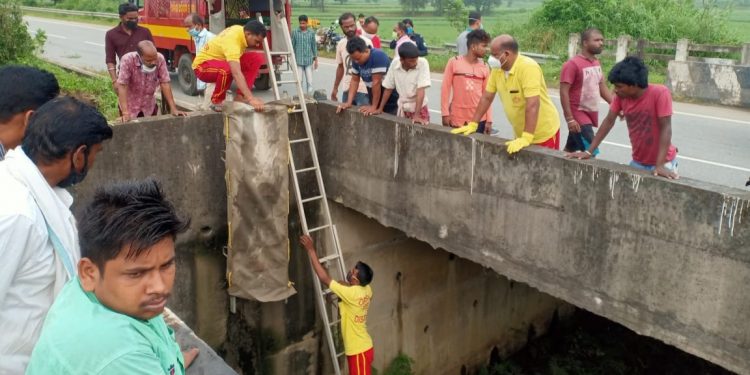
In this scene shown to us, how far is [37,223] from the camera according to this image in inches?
79.1

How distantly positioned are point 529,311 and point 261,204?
17.2 feet

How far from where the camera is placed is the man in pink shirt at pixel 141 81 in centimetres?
603

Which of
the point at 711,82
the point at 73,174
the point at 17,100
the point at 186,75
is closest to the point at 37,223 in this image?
the point at 73,174

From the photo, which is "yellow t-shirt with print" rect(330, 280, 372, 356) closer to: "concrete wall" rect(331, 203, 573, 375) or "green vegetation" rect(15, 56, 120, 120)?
"concrete wall" rect(331, 203, 573, 375)

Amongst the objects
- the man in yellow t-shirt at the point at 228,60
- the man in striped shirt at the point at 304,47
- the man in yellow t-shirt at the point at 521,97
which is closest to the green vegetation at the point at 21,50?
the man in striped shirt at the point at 304,47

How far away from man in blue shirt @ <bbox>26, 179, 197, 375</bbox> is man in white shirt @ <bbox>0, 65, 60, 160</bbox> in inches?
49.8

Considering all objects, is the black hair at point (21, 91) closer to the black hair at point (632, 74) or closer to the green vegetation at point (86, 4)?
the black hair at point (632, 74)

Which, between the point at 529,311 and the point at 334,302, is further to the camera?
the point at 529,311

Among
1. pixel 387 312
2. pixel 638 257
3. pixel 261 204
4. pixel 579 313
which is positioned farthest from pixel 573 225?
pixel 579 313

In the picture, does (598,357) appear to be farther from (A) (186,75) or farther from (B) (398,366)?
(A) (186,75)

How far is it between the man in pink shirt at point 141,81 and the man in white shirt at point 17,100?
10.6 ft

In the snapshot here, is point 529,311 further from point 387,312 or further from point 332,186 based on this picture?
point 332,186

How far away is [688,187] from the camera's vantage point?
4020mm

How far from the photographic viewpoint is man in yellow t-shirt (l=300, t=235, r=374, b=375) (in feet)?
19.5
